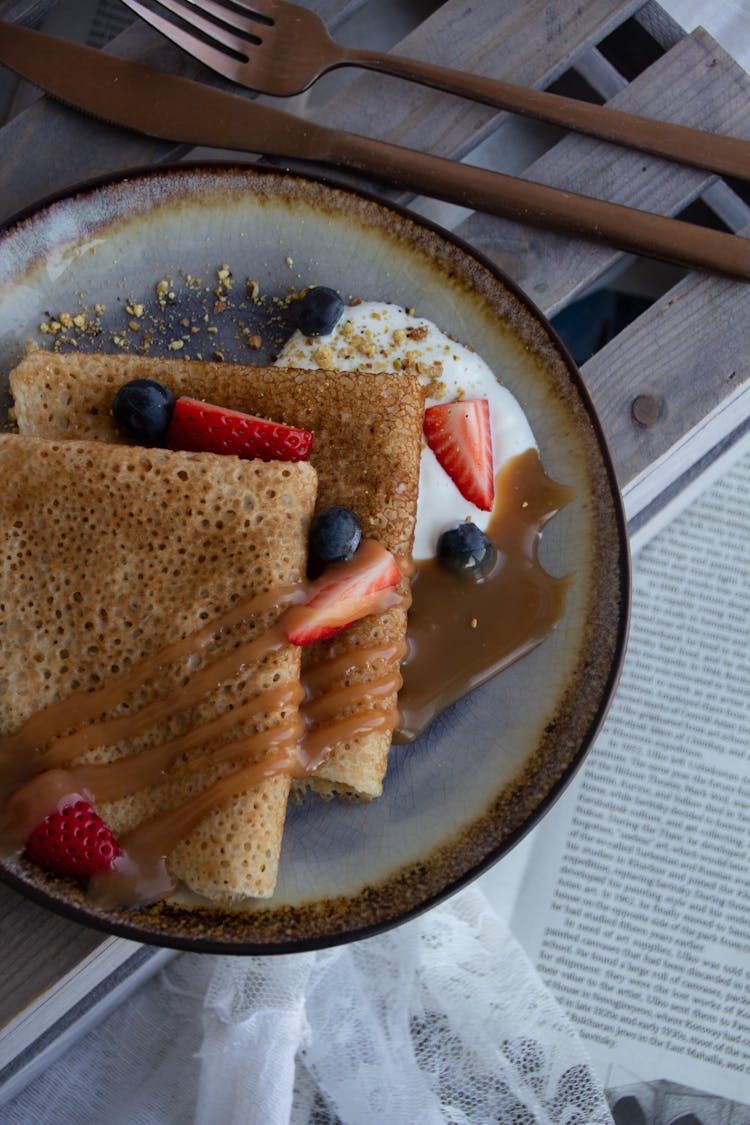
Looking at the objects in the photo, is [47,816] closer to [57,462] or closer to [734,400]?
[57,462]

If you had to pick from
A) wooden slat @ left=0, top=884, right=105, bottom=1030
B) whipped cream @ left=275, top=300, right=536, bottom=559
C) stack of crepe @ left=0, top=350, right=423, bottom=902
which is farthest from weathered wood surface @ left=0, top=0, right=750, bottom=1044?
wooden slat @ left=0, top=884, right=105, bottom=1030

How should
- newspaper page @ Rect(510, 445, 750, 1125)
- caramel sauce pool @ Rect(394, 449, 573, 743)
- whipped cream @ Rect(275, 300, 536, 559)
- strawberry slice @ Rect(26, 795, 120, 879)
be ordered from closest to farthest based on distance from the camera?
1. strawberry slice @ Rect(26, 795, 120, 879)
2. caramel sauce pool @ Rect(394, 449, 573, 743)
3. whipped cream @ Rect(275, 300, 536, 559)
4. newspaper page @ Rect(510, 445, 750, 1125)

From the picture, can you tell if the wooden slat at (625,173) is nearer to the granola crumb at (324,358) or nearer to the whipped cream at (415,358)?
the whipped cream at (415,358)

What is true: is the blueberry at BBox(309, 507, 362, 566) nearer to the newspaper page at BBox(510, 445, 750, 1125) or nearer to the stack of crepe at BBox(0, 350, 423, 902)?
the stack of crepe at BBox(0, 350, 423, 902)

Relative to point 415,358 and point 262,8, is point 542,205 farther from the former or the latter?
point 262,8

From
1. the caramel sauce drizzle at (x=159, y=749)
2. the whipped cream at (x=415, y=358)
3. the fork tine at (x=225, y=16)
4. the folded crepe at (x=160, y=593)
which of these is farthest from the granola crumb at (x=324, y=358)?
the fork tine at (x=225, y=16)
